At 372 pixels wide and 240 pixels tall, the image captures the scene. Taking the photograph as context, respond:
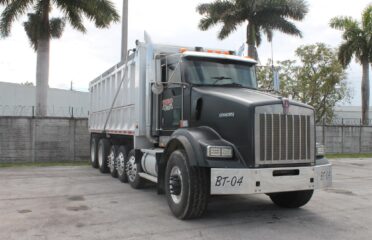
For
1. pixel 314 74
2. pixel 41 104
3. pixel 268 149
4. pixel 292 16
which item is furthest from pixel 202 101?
pixel 314 74

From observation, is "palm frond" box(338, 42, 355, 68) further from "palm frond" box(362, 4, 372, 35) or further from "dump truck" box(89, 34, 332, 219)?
"dump truck" box(89, 34, 332, 219)

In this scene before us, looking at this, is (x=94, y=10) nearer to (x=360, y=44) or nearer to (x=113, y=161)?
(x=113, y=161)

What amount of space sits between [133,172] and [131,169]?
179 mm

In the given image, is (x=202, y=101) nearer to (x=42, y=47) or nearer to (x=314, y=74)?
(x=42, y=47)

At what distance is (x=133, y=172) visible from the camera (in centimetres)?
1005

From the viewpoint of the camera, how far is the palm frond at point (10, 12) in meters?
18.4

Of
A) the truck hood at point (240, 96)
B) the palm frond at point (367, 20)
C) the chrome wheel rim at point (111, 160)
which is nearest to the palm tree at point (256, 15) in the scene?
the palm frond at point (367, 20)

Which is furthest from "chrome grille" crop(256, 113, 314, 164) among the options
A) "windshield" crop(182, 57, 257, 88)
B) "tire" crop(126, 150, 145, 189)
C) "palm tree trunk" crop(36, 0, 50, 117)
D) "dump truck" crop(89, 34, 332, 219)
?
"palm tree trunk" crop(36, 0, 50, 117)

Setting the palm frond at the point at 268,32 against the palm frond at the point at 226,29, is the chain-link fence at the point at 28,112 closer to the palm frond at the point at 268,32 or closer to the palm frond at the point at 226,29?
the palm frond at the point at 226,29

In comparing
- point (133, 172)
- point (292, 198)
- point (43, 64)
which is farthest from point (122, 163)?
point (43, 64)

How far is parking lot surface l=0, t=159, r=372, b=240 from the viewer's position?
604cm

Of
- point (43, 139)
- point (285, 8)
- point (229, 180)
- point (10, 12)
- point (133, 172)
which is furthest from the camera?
point (285, 8)

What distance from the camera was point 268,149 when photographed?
21.3ft

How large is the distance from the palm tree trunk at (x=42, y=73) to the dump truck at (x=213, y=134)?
10479 mm
